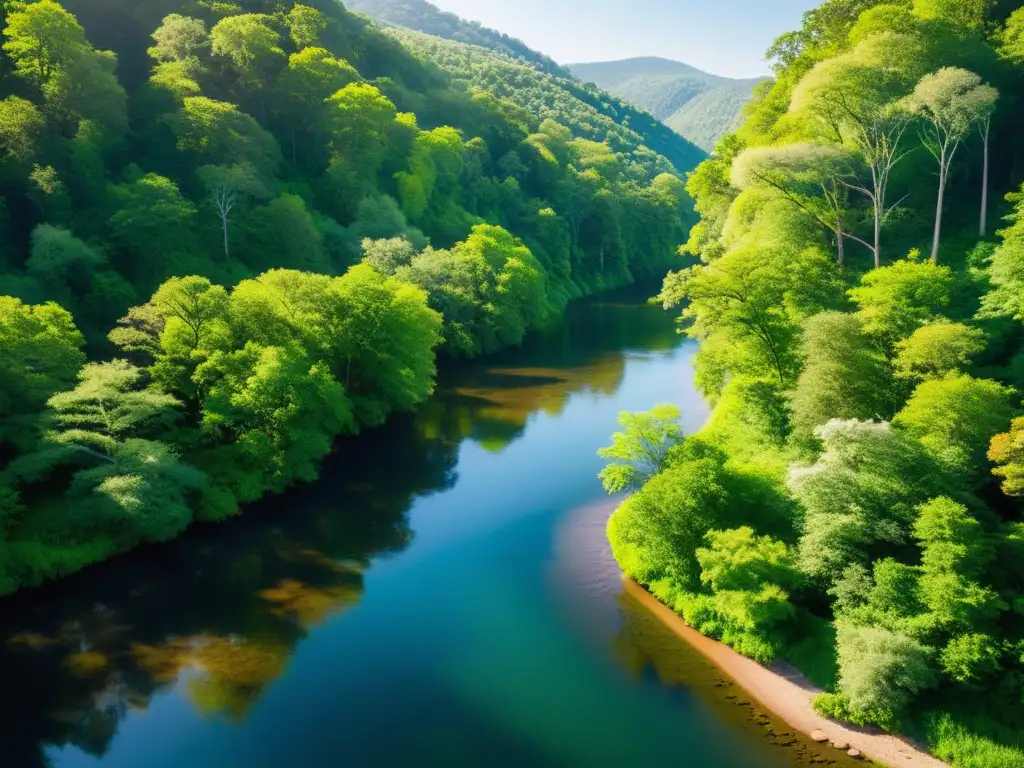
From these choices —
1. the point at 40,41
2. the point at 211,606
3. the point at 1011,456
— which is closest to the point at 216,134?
the point at 40,41

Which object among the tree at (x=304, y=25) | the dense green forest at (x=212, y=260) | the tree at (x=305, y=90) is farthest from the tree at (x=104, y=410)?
the tree at (x=304, y=25)

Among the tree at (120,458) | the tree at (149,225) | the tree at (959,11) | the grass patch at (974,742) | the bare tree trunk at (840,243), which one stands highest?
the tree at (959,11)

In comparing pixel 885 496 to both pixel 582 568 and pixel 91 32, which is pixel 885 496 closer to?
pixel 582 568

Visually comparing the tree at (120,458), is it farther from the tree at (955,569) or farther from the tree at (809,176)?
the tree at (809,176)

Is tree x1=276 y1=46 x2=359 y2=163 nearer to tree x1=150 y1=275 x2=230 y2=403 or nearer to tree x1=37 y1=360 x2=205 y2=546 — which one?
tree x1=150 y1=275 x2=230 y2=403

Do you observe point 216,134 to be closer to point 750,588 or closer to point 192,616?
point 192,616

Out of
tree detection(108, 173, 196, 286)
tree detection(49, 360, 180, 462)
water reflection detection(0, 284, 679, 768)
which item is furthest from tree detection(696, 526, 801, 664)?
tree detection(108, 173, 196, 286)
